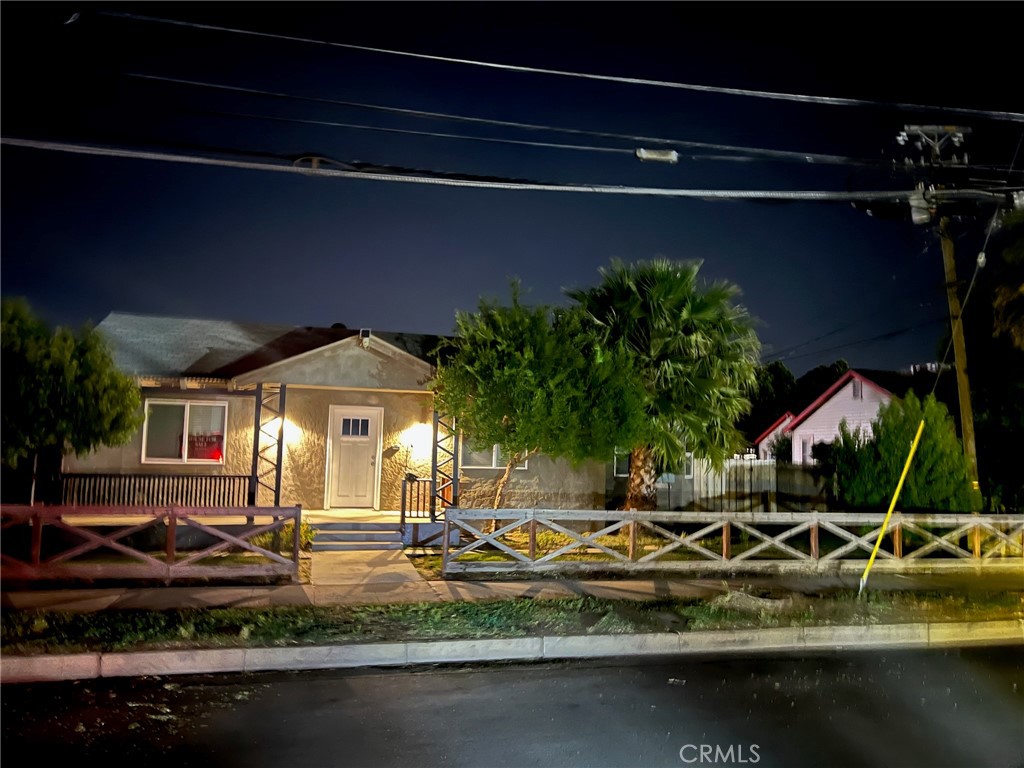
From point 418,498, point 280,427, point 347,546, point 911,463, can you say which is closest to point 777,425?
point 911,463

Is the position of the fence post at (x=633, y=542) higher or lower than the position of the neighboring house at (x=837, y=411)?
lower

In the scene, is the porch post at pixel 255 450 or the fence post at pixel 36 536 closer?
the fence post at pixel 36 536

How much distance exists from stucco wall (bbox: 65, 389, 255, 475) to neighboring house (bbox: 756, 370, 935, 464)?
25450 millimetres

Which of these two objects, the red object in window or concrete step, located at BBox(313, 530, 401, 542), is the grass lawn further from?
the red object in window

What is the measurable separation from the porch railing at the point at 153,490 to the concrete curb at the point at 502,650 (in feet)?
26.0

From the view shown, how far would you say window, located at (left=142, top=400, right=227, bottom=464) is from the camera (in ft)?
52.2

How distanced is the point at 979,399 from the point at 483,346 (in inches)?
635

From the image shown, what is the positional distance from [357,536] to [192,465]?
4.19 metres

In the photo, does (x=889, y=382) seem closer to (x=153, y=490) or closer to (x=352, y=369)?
(x=352, y=369)

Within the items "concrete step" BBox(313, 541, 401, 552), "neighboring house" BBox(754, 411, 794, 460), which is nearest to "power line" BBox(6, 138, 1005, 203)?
"concrete step" BBox(313, 541, 401, 552)

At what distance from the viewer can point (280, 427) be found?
15.5 metres

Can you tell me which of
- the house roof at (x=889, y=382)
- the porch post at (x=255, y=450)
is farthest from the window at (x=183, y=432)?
the house roof at (x=889, y=382)

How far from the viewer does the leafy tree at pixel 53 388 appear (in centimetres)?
1249

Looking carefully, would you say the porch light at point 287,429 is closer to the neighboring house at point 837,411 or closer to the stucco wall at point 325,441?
the stucco wall at point 325,441
